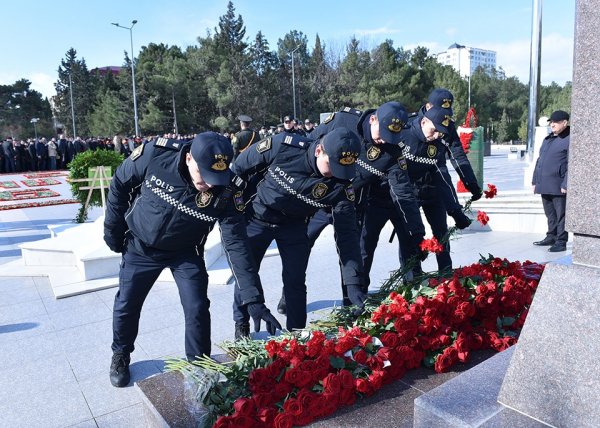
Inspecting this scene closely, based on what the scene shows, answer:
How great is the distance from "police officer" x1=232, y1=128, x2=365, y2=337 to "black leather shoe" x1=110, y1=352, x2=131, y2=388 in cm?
90

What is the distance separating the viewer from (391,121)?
3988 millimetres

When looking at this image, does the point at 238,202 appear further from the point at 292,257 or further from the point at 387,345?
the point at 387,345

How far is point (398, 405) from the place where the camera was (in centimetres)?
226

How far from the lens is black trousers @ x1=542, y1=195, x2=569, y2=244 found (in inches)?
269

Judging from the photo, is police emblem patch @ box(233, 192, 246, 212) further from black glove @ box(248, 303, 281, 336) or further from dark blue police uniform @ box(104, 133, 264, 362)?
black glove @ box(248, 303, 281, 336)

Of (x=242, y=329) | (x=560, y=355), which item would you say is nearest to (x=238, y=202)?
(x=242, y=329)

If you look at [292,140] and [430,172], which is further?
[430,172]

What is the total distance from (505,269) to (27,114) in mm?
65970

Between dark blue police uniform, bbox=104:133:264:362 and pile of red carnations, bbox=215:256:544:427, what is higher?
dark blue police uniform, bbox=104:133:264:362

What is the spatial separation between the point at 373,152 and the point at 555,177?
3528mm

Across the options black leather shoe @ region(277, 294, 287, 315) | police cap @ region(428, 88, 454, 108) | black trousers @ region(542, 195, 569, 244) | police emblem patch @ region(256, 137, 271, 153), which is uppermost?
police cap @ region(428, 88, 454, 108)

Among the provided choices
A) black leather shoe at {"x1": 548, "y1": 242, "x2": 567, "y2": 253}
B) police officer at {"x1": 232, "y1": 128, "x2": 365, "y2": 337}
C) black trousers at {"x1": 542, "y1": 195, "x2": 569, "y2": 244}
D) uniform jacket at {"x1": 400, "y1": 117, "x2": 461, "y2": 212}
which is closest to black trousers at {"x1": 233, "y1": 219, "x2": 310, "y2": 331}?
police officer at {"x1": 232, "y1": 128, "x2": 365, "y2": 337}

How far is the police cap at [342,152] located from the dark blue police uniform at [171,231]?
64 centimetres

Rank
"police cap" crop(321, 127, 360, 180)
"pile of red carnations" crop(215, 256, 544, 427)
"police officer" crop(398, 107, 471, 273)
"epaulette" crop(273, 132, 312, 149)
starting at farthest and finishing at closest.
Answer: "police officer" crop(398, 107, 471, 273)
"epaulette" crop(273, 132, 312, 149)
"police cap" crop(321, 127, 360, 180)
"pile of red carnations" crop(215, 256, 544, 427)
